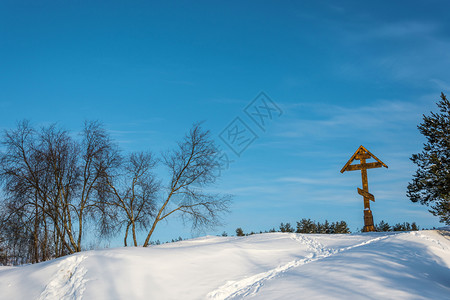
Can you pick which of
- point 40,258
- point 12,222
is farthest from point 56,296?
point 40,258

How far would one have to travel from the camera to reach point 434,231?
1938 cm

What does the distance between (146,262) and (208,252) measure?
8.46ft

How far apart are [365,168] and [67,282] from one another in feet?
58.4

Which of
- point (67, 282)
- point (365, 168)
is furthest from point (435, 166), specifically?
point (67, 282)

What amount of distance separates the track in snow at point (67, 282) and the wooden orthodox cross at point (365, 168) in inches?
648

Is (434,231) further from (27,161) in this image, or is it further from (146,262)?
(27,161)

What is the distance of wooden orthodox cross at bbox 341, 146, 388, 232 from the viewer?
72.6 ft

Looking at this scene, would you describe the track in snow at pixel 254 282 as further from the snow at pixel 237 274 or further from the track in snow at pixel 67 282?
the track in snow at pixel 67 282

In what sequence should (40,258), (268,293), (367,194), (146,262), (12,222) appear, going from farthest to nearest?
(40,258)
(367,194)
(12,222)
(146,262)
(268,293)

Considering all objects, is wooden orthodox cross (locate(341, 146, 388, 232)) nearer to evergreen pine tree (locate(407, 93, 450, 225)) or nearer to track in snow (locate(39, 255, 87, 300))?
evergreen pine tree (locate(407, 93, 450, 225))

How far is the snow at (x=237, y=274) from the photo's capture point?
Result: 10008mm

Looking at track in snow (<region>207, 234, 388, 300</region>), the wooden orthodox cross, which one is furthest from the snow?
the wooden orthodox cross

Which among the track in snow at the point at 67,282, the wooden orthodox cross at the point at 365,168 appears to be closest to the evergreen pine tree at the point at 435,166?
the wooden orthodox cross at the point at 365,168

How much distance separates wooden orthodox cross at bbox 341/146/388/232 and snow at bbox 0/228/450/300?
22.4 feet
